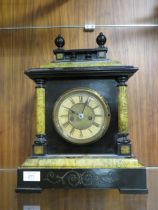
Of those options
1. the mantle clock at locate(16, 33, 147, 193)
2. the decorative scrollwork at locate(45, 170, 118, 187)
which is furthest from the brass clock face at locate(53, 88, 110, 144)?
the decorative scrollwork at locate(45, 170, 118, 187)

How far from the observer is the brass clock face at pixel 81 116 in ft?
3.10

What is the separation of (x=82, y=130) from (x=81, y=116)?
4 cm

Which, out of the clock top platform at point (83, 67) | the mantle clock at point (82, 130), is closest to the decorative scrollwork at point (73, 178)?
the mantle clock at point (82, 130)

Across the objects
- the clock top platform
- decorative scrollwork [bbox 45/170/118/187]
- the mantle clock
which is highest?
the clock top platform

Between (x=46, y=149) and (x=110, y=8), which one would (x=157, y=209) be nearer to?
(x=46, y=149)

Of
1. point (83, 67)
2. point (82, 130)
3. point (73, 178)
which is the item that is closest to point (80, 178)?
point (73, 178)

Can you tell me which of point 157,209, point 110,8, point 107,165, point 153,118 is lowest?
point 157,209

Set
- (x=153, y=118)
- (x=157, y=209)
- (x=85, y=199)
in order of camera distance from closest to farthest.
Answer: (x=157, y=209), (x=85, y=199), (x=153, y=118)

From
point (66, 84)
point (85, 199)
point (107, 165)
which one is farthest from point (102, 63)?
point (85, 199)

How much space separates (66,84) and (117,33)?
16.8 inches

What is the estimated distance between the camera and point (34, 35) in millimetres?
1292

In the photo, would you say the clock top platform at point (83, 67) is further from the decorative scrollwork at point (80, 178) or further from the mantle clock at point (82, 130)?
the decorative scrollwork at point (80, 178)

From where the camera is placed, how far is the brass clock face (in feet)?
3.10

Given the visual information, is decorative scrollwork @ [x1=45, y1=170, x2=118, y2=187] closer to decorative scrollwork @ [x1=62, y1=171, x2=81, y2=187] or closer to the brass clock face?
decorative scrollwork @ [x1=62, y1=171, x2=81, y2=187]
